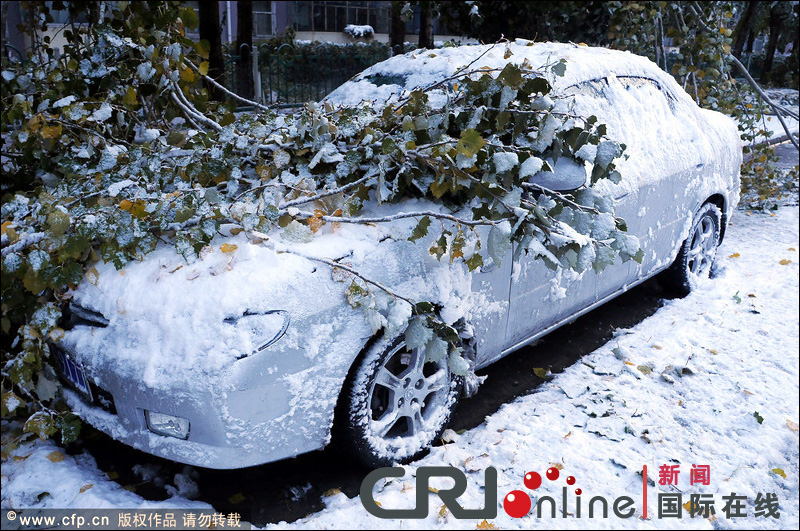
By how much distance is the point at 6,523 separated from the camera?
255 cm

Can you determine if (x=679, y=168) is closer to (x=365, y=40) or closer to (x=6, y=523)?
(x=6, y=523)

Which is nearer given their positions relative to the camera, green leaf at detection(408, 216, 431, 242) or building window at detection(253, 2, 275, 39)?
green leaf at detection(408, 216, 431, 242)

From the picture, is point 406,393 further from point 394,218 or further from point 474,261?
point 394,218

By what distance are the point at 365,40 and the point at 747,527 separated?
32.3 meters

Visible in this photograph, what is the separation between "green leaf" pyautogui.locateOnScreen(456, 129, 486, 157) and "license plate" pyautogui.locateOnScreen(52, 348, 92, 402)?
179 cm

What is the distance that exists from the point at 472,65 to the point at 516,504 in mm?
2362

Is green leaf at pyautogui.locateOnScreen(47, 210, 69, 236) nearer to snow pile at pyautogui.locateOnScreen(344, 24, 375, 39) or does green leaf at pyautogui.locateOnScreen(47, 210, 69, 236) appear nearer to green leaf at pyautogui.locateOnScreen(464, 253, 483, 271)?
green leaf at pyautogui.locateOnScreen(464, 253, 483, 271)

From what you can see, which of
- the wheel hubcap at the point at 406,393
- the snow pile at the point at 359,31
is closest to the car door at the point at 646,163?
the wheel hubcap at the point at 406,393

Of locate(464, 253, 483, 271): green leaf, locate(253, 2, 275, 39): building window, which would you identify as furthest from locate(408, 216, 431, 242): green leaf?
locate(253, 2, 275, 39): building window

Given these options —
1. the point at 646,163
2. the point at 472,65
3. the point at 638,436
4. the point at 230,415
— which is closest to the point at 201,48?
the point at 472,65

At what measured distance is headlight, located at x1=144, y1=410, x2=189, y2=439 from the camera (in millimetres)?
2464

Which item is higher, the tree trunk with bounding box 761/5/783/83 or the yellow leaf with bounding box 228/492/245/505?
the tree trunk with bounding box 761/5/783/83

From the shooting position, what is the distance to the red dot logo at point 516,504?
2.67 meters

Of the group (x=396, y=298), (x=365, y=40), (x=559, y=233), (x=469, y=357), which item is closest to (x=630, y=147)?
(x=559, y=233)
